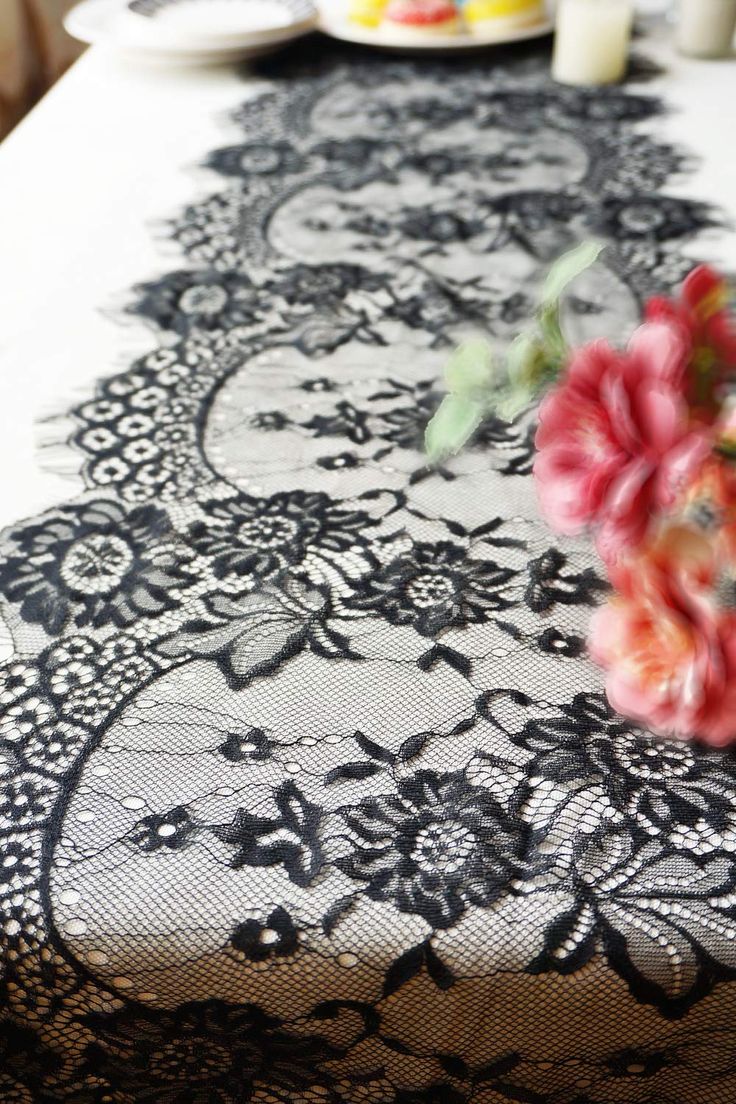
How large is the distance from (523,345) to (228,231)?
1.77 ft

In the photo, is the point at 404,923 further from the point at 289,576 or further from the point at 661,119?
the point at 661,119

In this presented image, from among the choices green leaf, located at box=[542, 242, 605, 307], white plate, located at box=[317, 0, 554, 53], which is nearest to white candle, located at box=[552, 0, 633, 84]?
white plate, located at box=[317, 0, 554, 53]

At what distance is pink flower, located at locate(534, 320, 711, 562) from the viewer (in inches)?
15.2

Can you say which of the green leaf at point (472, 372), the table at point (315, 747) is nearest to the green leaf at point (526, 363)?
the green leaf at point (472, 372)

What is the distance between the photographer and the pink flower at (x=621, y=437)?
1.27 ft

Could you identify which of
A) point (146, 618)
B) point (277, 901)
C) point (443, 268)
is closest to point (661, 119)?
point (443, 268)

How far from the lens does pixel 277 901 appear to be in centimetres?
41

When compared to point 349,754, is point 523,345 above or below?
above

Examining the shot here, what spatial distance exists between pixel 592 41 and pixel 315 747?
930 mm

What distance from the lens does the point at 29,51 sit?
6.66 feet

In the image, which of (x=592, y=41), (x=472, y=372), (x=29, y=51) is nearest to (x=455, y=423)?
(x=472, y=372)

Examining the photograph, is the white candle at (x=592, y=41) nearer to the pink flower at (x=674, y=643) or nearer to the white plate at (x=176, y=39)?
the white plate at (x=176, y=39)

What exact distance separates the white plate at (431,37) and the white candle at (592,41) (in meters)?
0.07

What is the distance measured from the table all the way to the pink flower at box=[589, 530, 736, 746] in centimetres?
4
